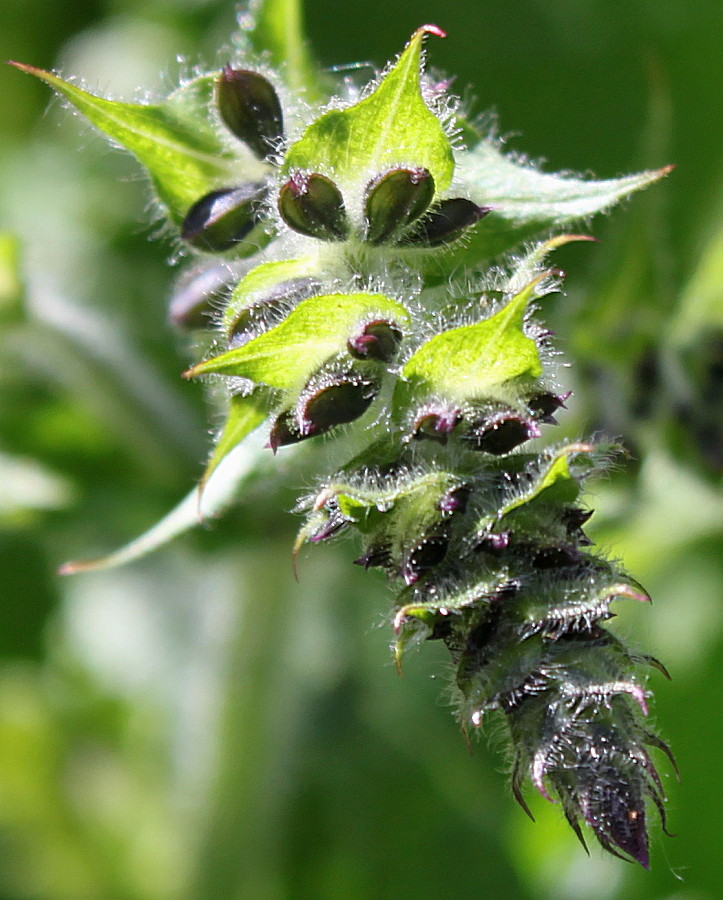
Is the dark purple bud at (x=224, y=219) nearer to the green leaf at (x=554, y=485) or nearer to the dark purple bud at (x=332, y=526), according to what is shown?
the dark purple bud at (x=332, y=526)

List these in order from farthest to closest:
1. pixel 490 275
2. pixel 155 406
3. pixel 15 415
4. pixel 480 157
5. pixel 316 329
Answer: pixel 15 415 < pixel 155 406 < pixel 480 157 < pixel 490 275 < pixel 316 329

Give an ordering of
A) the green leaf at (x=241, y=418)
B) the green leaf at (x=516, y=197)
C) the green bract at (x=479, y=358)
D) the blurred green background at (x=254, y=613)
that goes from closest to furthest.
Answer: the green bract at (x=479, y=358)
the green leaf at (x=241, y=418)
the green leaf at (x=516, y=197)
the blurred green background at (x=254, y=613)

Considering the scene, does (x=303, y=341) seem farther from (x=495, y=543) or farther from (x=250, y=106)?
(x=250, y=106)

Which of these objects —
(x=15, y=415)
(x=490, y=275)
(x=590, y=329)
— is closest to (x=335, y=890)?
(x=15, y=415)

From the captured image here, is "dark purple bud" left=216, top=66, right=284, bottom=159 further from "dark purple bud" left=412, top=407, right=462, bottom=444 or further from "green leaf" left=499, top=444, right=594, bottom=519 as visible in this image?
"green leaf" left=499, top=444, right=594, bottom=519

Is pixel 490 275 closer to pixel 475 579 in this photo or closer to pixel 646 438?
pixel 475 579

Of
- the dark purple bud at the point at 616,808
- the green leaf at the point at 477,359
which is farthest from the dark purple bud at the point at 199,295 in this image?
the dark purple bud at the point at 616,808

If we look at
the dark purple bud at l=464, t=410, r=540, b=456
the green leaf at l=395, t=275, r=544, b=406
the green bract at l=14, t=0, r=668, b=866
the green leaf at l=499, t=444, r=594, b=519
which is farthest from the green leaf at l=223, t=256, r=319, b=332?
the green leaf at l=499, t=444, r=594, b=519

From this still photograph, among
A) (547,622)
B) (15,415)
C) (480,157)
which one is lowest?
(15,415)
